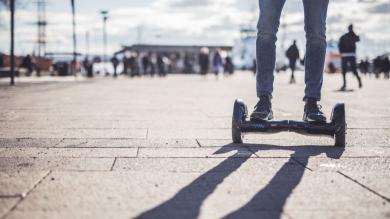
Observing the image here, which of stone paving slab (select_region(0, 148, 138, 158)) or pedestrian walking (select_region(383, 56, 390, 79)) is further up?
pedestrian walking (select_region(383, 56, 390, 79))

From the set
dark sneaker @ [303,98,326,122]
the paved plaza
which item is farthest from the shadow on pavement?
dark sneaker @ [303,98,326,122]

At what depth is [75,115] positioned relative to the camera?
6504 mm

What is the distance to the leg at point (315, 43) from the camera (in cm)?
385

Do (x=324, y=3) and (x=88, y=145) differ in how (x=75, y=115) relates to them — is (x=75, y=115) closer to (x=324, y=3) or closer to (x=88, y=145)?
(x=88, y=145)

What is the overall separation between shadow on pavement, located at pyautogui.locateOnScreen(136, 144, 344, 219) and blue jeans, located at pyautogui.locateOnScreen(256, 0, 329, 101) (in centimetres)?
69

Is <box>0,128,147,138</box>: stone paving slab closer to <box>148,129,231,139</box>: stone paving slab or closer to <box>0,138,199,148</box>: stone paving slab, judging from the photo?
<box>148,129,231,139</box>: stone paving slab

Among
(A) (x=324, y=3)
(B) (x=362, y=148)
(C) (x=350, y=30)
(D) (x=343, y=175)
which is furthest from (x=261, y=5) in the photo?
(C) (x=350, y=30)

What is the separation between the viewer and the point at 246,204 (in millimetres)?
2135

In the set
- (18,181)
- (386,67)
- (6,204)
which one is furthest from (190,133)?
(386,67)

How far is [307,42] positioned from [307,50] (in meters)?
0.06

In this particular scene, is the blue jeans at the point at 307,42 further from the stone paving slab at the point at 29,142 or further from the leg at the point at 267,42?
the stone paving slab at the point at 29,142

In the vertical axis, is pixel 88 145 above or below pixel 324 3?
below

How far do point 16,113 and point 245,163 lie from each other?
458 cm

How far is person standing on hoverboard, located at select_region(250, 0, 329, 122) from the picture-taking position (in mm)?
3846
